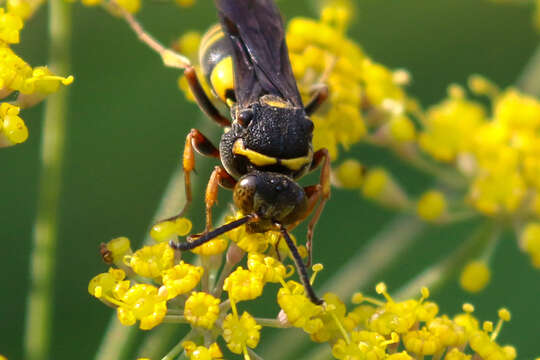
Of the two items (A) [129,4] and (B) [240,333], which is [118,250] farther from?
(A) [129,4]

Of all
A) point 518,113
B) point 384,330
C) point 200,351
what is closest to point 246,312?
point 200,351

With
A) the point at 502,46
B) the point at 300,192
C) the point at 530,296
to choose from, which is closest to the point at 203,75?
the point at 300,192

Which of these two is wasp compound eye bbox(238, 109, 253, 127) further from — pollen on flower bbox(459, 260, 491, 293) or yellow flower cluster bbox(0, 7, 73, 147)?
pollen on flower bbox(459, 260, 491, 293)

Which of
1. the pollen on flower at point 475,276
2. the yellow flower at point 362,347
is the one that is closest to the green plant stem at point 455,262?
the pollen on flower at point 475,276

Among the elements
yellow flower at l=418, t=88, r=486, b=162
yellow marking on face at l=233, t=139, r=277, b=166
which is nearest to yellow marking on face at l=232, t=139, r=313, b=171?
yellow marking on face at l=233, t=139, r=277, b=166

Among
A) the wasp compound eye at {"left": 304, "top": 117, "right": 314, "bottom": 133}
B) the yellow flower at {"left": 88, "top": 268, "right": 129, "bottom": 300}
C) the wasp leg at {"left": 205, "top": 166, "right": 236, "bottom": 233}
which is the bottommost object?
the yellow flower at {"left": 88, "top": 268, "right": 129, "bottom": 300}

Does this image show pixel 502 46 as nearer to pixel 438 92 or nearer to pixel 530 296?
pixel 438 92

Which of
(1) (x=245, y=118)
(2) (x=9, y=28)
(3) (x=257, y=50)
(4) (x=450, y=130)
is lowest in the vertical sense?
(4) (x=450, y=130)

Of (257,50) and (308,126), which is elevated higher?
(257,50)
